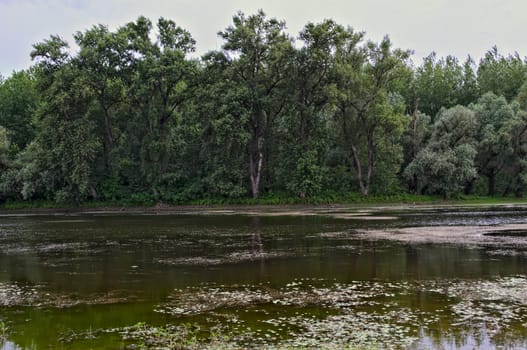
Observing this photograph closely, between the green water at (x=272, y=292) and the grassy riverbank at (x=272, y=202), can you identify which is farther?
the grassy riverbank at (x=272, y=202)

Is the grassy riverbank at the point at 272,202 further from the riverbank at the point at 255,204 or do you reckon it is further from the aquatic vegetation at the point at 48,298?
the aquatic vegetation at the point at 48,298

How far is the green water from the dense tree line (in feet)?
126

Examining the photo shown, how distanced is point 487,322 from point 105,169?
2617 inches

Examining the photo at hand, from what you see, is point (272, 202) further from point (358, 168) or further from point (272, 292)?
point (272, 292)

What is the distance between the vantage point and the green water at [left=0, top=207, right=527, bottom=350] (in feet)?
35.6

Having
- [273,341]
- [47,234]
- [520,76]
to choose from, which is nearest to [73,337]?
[273,341]

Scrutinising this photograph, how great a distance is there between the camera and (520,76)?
3762 inches

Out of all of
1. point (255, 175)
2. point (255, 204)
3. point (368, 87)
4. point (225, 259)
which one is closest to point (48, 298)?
point (225, 259)

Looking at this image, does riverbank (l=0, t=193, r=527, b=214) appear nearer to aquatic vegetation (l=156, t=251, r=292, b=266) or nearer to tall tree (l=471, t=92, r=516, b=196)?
tall tree (l=471, t=92, r=516, b=196)

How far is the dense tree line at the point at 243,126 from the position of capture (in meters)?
64.8

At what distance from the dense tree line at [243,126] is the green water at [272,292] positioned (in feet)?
126

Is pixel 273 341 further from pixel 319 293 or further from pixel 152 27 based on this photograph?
pixel 152 27

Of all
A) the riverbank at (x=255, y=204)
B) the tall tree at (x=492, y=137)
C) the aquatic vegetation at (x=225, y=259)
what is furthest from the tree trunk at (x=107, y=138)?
the tall tree at (x=492, y=137)

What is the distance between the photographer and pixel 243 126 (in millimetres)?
66812
